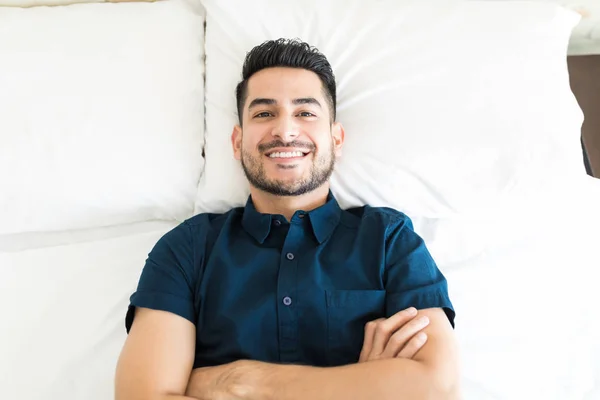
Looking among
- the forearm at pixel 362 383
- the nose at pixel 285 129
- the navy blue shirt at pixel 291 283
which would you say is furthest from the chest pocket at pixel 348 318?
the nose at pixel 285 129

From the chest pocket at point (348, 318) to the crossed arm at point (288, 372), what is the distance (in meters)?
0.05

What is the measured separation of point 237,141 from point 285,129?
20cm

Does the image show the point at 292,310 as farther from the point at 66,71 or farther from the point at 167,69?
the point at 66,71

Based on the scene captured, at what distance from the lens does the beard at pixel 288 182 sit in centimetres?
119

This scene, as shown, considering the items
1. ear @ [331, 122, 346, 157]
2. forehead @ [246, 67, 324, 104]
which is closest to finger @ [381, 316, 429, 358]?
ear @ [331, 122, 346, 157]

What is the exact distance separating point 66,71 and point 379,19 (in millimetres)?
948

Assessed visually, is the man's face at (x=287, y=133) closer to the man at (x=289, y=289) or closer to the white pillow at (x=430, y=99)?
the man at (x=289, y=289)

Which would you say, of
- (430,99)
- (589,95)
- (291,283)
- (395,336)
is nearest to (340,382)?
(395,336)

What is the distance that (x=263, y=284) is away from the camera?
112 centimetres

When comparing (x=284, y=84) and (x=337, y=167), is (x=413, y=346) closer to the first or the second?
(x=337, y=167)

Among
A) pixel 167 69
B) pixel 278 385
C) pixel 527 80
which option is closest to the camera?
pixel 278 385

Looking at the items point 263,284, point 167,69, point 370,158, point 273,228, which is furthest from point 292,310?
point 167,69

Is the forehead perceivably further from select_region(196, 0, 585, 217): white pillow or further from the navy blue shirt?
the navy blue shirt

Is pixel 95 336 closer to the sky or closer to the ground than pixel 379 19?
closer to the ground
